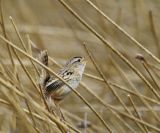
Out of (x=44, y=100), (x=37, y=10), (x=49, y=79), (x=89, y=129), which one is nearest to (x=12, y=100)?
(x=44, y=100)

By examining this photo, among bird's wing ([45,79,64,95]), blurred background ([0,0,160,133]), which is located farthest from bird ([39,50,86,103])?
blurred background ([0,0,160,133])

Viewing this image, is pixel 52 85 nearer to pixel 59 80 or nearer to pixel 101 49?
pixel 59 80

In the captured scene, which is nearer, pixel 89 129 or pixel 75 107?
pixel 89 129

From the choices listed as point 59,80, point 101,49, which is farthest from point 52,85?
point 101,49

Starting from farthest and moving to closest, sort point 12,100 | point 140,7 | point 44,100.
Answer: point 140,7
point 44,100
point 12,100

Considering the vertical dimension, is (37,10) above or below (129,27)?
above

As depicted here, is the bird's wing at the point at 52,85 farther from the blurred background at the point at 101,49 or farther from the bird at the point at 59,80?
the blurred background at the point at 101,49

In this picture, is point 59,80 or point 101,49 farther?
point 101,49

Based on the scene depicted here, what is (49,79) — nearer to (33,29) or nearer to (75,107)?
(75,107)
